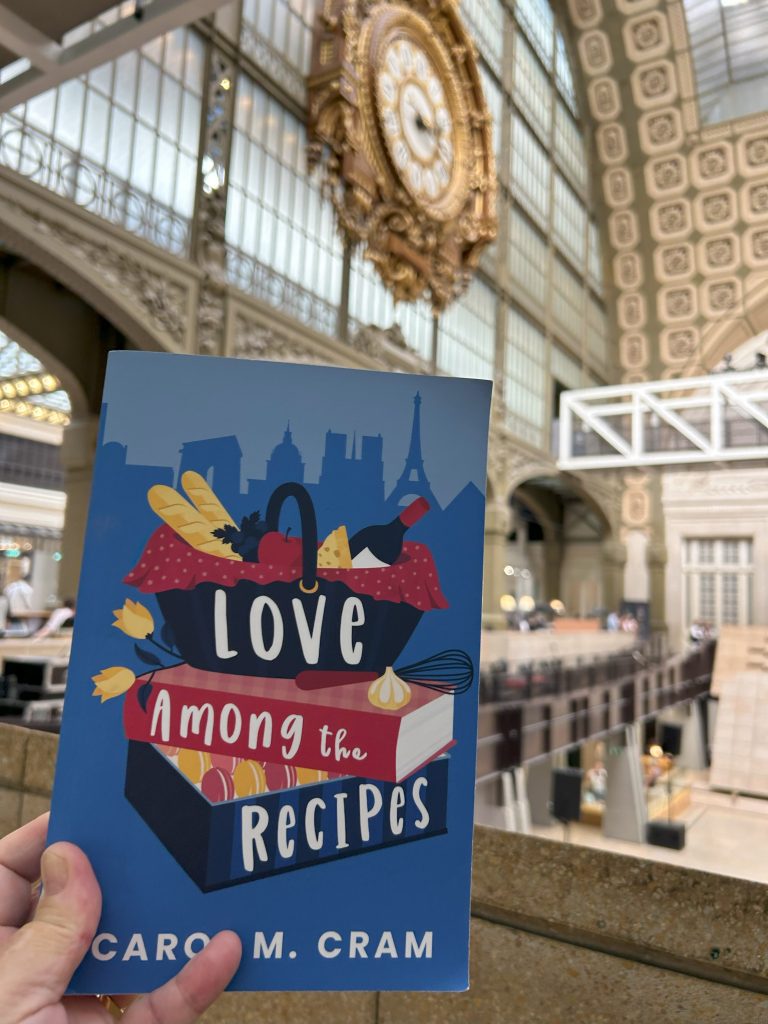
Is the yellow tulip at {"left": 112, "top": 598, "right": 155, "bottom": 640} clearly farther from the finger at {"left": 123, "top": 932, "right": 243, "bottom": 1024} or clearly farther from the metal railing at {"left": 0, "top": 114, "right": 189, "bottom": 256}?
the metal railing at {"left": 0, "top": 114, "right": 189, "bottom": 256}

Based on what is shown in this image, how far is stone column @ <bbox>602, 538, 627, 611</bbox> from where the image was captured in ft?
85.7

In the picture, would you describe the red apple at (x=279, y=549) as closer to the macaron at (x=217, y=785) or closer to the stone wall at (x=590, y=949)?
the macaron at (x=217, y=785)

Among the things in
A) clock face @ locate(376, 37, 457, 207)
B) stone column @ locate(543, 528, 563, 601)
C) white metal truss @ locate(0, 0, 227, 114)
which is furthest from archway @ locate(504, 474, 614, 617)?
white metal truss @ locate(0, 0, 227, 114)

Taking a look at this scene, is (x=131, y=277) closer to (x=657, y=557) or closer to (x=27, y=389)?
(x=27, y=389)

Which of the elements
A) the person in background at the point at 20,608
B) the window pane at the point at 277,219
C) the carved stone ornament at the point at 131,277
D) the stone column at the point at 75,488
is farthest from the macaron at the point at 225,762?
the window pane at the point at 277,219

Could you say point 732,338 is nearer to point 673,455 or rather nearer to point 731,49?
point 731,49

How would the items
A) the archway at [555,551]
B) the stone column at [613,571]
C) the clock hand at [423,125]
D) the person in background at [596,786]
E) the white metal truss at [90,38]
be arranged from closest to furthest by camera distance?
the white metal truss at [90,38] < the clock hand at [423,125] < the person in background at [596,786] < the stone column at [613,571] < the archway at [555,551]

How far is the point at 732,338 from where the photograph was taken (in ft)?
84.1

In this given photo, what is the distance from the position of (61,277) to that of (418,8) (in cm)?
957

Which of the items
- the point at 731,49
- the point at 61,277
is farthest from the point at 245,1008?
the point at 731,49

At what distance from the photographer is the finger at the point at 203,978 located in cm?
70

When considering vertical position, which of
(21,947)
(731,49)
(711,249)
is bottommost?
(21,947)

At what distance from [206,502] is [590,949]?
1115 mm

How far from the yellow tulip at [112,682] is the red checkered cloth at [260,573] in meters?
0.08
